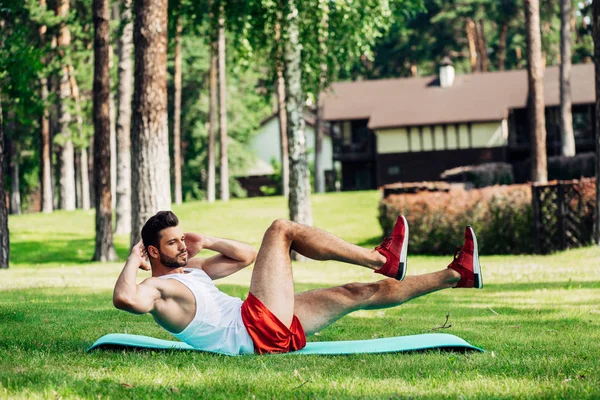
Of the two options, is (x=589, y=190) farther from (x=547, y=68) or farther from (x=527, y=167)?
(x=547, y=68)

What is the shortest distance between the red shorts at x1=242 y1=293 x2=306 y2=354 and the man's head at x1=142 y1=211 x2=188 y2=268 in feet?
2.08

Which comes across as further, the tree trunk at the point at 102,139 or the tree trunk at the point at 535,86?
the tree trunk at the point at 535,86

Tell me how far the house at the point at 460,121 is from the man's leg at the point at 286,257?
144ft

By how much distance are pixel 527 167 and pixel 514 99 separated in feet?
46.8

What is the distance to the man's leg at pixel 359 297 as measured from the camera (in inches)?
270

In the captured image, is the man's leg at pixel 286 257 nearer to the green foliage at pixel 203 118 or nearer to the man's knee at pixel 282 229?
the man's knee at pixel 282 229

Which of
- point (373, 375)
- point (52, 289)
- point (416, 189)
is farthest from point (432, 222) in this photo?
point (373, 375)

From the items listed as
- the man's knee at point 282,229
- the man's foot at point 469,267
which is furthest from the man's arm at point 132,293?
the man's foot at point 469,267

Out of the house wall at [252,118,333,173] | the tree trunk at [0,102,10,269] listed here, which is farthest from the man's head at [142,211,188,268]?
the house wall at [252,118,333,173]

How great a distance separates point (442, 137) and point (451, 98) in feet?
8.17

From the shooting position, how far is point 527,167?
37.3 m

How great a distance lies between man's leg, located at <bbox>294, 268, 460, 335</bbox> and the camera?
6867mm

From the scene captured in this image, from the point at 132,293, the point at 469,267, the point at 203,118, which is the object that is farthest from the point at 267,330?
the point at 203,118

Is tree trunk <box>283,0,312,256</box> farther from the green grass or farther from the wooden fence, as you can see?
the wooden fence
